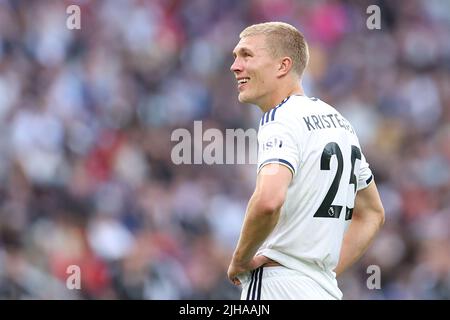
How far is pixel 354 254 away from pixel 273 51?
0.94m

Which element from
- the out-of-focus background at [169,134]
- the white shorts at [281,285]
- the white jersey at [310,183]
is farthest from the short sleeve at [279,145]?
the out-of-focus background at [169,134]

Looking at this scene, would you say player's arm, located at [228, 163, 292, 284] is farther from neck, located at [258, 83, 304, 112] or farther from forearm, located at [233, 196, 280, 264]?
neck, located at [258, 83, 304, 112]

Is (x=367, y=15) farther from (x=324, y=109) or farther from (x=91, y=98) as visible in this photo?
(x=324, y=109)

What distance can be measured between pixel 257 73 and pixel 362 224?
0.81 m

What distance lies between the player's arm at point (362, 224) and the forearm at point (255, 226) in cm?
65

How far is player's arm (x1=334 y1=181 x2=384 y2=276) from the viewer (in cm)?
416

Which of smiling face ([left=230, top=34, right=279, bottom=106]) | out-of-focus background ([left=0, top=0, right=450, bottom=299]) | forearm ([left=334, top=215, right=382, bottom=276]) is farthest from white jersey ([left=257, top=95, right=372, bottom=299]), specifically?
out-of-focus background ([left=0, top=0, right=450, bottom=299])

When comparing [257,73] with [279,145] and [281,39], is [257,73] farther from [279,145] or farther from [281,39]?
[279,145]

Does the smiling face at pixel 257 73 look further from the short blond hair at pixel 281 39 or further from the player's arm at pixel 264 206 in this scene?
the player's arm at pixel 264 206

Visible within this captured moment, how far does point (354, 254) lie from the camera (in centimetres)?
415

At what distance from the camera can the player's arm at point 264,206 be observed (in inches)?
138

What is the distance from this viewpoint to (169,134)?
9.20m

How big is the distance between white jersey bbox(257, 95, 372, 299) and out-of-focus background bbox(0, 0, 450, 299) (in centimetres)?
398
